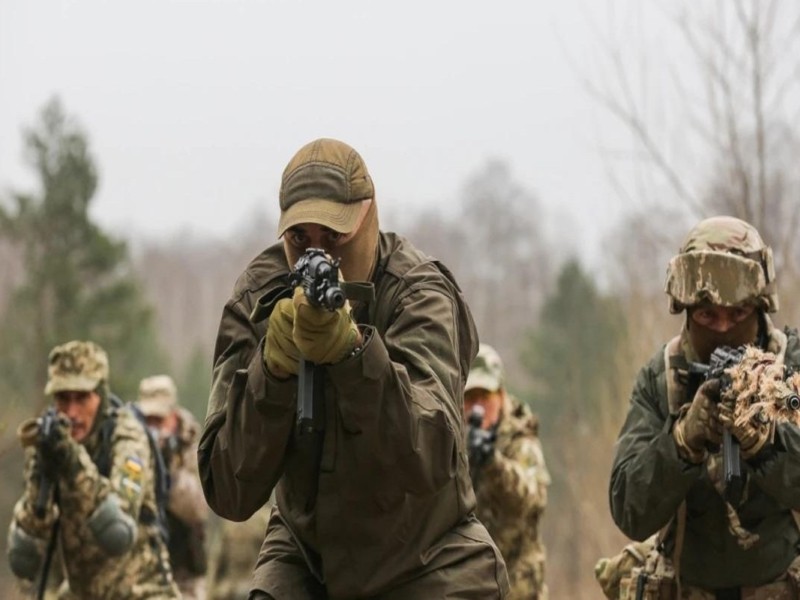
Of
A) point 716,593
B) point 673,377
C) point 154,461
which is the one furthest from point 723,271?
point 154,461

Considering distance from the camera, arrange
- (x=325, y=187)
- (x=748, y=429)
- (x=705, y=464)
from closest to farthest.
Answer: (x=325, y=187), (x=748, y=429), (x=705, y=464)

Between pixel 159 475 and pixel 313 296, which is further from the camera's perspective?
pixel 159 475

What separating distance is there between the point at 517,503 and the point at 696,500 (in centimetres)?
341

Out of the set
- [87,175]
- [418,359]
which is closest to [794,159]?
[418,359]

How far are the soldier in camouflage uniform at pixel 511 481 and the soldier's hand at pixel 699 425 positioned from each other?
3504 millimetres

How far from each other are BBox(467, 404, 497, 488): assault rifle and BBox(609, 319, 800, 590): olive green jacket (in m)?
2.87

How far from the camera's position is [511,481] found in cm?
1100

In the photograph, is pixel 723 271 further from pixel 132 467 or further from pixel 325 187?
pixel 132 467

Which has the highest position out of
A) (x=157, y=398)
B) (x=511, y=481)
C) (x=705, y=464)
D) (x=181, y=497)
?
(x=157, y=398)

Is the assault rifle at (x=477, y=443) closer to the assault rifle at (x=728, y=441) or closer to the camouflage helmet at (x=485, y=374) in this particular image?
the camouflage helmet at (x=485, y=374)

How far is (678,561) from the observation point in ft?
25.3

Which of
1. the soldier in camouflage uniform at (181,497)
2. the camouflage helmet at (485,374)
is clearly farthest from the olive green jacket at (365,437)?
the soldier in camouflage uniform at (181,497)

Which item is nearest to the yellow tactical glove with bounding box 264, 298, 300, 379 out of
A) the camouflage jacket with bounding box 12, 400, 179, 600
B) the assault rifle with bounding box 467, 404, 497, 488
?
the camouflage jacket with bounding box 12, 400, 179, 600

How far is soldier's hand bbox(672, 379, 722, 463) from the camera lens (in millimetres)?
7125
